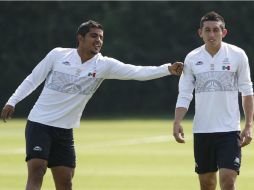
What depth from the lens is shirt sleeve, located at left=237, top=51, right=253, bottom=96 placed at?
9.85 metres

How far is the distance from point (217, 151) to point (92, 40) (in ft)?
5.45

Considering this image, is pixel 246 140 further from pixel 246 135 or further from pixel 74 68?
pixel 74 68

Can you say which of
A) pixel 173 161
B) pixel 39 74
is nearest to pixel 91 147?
pixel 173 161

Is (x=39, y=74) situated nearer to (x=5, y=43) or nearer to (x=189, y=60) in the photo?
(x=189, y=60)

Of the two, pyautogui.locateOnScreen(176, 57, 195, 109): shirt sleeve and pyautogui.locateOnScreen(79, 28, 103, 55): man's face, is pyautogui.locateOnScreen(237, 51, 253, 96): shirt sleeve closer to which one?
pyautogui.locateOnScreen(176, 57, 195, 109): shirt sleeve

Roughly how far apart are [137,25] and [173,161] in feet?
68.2

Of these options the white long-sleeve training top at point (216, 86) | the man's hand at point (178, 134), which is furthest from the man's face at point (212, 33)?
the man's hand at point (178, 134)

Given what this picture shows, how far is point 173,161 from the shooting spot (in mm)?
17281

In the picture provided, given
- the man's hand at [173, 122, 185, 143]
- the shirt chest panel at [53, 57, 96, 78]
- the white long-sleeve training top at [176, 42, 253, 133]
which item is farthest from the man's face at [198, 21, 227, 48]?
the shirt chest panel at [53, 57, 96, 78]

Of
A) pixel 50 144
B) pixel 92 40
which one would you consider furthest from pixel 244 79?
pixel 50 144

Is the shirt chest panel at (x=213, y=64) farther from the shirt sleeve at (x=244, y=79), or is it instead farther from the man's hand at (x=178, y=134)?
the man's hand at (x=178, y=134)

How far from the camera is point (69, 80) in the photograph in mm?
10289

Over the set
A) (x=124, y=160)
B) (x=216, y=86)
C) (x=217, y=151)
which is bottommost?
(x=124, y=160)

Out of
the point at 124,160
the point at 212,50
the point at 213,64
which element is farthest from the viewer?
the point at 124,160
